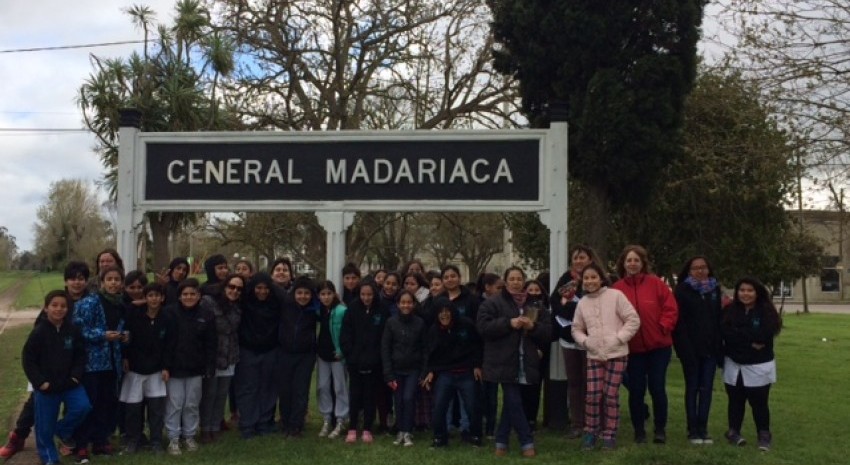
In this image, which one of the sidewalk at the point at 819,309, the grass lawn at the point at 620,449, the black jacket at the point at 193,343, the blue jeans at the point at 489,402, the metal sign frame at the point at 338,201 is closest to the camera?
the grass lawn at the point at 620,449

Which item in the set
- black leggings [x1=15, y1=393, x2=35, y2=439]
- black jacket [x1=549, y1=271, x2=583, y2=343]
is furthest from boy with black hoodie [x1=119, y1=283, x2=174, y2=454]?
black jacket [x1=549, y1=271, x2=583, y2=343]

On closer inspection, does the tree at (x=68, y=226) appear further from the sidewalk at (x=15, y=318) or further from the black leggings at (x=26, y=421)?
the black leggings at (x=26, y=421)

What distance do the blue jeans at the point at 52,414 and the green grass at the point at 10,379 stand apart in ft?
5.59

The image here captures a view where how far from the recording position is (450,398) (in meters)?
7.57

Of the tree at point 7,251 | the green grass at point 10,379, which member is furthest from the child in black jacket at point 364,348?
the tree at point 7,251

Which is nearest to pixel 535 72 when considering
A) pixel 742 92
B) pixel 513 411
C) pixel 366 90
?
pixel 742 92

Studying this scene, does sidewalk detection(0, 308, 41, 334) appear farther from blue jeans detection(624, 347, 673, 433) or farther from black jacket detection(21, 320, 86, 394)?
blue jeans detection(624, 347, 673, 433)

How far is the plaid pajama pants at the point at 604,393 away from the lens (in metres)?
7.19

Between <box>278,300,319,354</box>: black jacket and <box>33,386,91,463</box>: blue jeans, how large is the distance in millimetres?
1839

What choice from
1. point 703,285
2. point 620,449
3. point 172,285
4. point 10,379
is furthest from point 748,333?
point 10,379

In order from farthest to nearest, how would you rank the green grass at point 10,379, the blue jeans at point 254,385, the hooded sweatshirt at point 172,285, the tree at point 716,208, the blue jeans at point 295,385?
the tree at point 716,208
the green grass at point 10,379
the blue jeans at point 295,385
the blue jeans at point 254,385
the hooded sweatshirt at point 172,285

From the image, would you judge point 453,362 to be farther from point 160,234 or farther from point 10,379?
point 10,379

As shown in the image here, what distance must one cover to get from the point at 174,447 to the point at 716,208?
36.1 ft

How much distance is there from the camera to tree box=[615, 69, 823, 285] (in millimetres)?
12375
